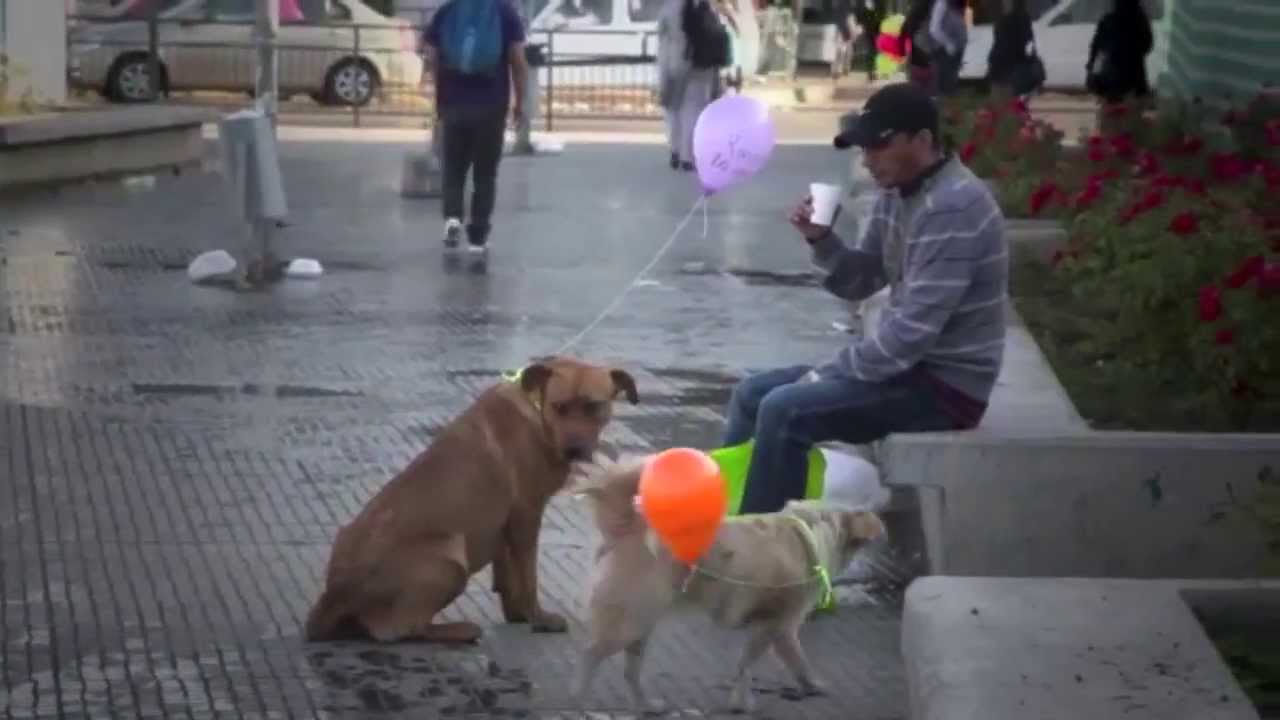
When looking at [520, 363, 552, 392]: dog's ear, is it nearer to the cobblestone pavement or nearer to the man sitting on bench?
the cobblestone pavement

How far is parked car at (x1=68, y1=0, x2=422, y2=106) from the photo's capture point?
104 feet

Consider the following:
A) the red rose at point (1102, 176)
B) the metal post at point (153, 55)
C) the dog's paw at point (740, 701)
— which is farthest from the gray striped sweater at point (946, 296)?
the metal post at point (153, 55)

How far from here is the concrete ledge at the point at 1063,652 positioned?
5.61 metres

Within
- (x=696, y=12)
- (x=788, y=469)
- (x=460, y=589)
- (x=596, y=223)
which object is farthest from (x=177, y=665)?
(x=696, y=12)

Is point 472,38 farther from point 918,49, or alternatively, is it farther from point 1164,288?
point 918,49

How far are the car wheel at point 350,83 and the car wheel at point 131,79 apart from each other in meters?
2.16

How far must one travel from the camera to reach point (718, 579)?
6.45m

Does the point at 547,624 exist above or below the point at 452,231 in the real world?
above

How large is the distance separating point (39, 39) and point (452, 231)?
851cm

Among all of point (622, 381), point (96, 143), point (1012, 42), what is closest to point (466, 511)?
A: point (622, 381)

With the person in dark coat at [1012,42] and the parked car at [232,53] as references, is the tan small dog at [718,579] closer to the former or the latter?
the person in dark coat at [1012,42]

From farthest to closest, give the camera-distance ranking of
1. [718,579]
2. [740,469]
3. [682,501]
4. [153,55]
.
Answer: [153,55]
[740,469]
[718,579]
[682,501]

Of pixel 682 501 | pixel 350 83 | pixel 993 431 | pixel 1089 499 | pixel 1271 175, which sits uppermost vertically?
pixel 1271 175

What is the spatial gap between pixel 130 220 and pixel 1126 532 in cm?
1176
